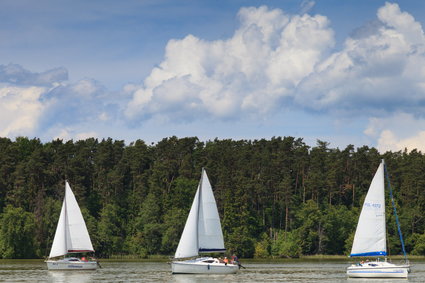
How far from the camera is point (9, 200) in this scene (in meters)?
171

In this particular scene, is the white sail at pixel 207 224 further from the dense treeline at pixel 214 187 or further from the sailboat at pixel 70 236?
the dense treeline at pixel 214 187

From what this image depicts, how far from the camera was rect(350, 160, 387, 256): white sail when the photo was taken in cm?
8688

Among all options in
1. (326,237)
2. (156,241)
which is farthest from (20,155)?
(326,237)

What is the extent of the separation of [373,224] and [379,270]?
4.92 metres

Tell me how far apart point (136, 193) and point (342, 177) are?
46.1 meters

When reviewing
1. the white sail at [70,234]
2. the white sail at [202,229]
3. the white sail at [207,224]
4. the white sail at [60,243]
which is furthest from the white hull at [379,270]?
the white sail at [60,243]

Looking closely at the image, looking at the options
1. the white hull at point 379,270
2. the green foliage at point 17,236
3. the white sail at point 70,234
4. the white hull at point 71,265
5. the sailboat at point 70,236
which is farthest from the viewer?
the green foliage at point 17,236

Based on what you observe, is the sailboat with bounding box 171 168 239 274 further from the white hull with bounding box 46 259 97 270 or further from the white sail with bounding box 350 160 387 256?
the white sail with bounding box 350 160 387 256

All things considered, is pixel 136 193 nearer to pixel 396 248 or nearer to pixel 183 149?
pixel 183 149

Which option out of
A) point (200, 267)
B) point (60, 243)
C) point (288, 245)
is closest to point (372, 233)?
point (200, 267)

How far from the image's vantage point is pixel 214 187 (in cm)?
17638

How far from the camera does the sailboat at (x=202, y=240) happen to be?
94250 mm

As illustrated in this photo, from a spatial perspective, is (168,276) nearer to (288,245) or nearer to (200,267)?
(200,267)

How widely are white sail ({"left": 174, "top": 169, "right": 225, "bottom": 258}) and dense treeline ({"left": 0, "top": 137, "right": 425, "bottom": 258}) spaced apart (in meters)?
57.3
